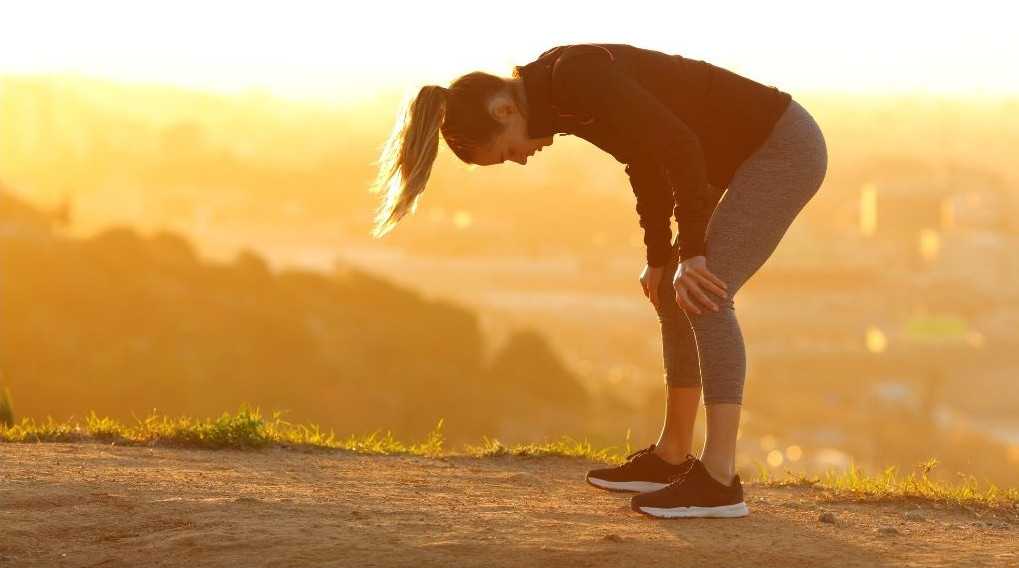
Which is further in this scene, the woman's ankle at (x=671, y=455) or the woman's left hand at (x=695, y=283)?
the woman's ankle at (x=671, y=455)

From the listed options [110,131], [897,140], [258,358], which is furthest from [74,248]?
[897,140]

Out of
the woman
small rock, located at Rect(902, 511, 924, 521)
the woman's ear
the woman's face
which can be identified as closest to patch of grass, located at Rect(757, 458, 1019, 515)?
small rock, located at Rect(902, 511, 924, 521)

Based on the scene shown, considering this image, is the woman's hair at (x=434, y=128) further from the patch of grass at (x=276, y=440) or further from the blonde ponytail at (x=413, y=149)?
the patch of grass at (x=276, y=440)

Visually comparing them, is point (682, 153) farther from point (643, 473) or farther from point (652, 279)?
point (643, 473)

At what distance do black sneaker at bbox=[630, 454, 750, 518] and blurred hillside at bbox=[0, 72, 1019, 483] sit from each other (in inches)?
1226

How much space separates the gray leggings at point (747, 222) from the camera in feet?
13.9

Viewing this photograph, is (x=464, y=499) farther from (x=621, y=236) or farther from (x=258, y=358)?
(x=621, y=236)

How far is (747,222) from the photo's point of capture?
14.0ft

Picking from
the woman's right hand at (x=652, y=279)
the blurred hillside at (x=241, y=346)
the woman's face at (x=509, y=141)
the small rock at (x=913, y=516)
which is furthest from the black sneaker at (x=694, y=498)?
the blurred hillside at (x=241, y=346)

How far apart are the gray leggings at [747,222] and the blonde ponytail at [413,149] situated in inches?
39.4

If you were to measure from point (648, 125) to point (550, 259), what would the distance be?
75447 mm

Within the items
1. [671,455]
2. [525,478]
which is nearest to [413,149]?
[671,455]

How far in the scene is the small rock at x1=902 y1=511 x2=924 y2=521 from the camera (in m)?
4.81

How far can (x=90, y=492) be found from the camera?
4578 mm
